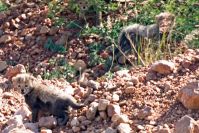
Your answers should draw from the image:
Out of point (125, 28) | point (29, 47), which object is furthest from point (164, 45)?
point (29, 47)

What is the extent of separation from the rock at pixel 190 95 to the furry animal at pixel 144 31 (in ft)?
12.0

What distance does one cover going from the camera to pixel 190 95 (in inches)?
239

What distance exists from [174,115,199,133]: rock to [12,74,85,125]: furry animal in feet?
5.20

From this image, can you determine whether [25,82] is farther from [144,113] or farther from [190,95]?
[190,95]

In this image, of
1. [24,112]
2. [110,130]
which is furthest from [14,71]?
[110,130]

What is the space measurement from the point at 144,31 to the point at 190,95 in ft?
13.0

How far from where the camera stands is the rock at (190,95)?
19.8 feet

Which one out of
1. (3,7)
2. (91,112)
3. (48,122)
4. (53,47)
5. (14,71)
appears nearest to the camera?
(91,112)

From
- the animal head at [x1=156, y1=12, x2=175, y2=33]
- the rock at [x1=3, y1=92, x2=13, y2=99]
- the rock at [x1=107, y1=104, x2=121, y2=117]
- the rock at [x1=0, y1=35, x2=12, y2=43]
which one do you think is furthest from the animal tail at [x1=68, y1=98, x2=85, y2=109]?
the rock at [x1=0, y1=35, x2=12, y2=43]

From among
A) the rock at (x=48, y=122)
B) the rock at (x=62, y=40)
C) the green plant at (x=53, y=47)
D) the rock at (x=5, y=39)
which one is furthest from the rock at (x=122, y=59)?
the rock at (x=48, y=122)

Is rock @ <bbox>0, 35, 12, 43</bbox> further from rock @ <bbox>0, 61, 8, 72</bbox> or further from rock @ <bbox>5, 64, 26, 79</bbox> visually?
rock @ <bbox>5, 64, 26, 79</bbox>

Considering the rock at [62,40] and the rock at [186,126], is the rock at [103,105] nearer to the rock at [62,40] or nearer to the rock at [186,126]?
the rock at [186,126]

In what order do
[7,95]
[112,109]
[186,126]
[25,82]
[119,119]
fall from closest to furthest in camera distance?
[186,126] → [119,119] → [112,109] → [25,82] → [7,95]

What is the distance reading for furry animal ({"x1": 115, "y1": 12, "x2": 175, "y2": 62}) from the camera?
9828 mm
